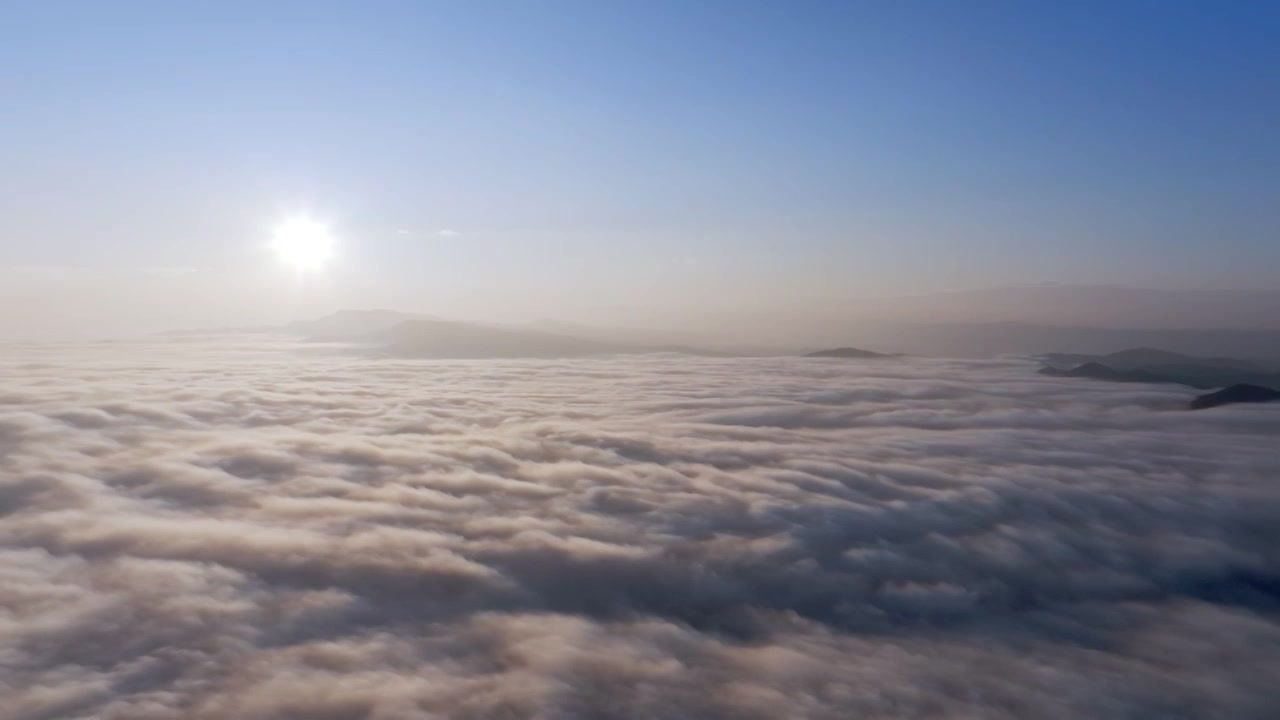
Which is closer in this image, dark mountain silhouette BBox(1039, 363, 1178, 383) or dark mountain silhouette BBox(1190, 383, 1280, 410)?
dark mountain silhouette BBox(1190, 383, 1280, 410)

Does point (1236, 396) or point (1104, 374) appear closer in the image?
point (1236, 396)

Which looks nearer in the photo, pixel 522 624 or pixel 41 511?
pixel 522 624

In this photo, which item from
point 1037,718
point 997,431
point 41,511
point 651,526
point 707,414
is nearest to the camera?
point 1037,718

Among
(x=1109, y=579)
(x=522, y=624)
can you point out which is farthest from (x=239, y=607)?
(x=1109, y=579)

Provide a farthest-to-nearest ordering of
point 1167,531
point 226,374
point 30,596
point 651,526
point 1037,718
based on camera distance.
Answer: point 226,374
point 1167,531
point 651,526
point 30,596
point 1037,718

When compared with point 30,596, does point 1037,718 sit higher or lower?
lower

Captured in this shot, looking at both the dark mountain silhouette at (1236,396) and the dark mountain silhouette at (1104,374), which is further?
the dark mountain silhouette at (1104,374)

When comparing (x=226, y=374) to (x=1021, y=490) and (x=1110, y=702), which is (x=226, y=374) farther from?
(x=1110, y=702)
